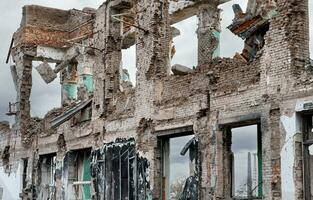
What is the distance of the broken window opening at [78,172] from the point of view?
1798 cm

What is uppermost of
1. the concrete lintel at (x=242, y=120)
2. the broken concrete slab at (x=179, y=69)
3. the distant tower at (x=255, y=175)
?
the broken concrete slab at (x=179, y=69)

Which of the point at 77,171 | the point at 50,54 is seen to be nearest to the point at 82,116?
the point at 77,171

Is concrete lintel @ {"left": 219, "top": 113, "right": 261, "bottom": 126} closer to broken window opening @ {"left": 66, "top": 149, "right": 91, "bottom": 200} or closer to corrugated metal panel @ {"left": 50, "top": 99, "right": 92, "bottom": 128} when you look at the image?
corrugated metal panel @ {"left": 50, "top": 99, "right": 92, "bottom": 128}

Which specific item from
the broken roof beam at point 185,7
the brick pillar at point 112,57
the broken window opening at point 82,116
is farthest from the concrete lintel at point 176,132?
the broken roof beam at point 185,7

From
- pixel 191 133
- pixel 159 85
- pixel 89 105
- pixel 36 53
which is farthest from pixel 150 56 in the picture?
pixel 36 53

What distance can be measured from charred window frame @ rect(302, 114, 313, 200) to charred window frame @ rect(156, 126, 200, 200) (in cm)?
289

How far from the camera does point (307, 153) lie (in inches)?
428

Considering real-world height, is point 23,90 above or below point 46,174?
above

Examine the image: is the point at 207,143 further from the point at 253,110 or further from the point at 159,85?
the point at 159,85

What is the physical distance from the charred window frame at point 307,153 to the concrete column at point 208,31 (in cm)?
801

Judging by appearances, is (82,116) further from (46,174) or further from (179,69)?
(179,69)

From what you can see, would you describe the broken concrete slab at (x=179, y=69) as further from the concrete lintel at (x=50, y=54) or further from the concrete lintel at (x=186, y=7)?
the concrete lintel at (x=50, y=54)

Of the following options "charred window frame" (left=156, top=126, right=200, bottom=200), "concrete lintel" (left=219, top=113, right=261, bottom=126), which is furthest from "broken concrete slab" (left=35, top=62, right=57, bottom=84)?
"concrete lintel" (left=219, top=113, right=261, bottom=126)

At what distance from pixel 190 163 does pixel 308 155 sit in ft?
11.1
